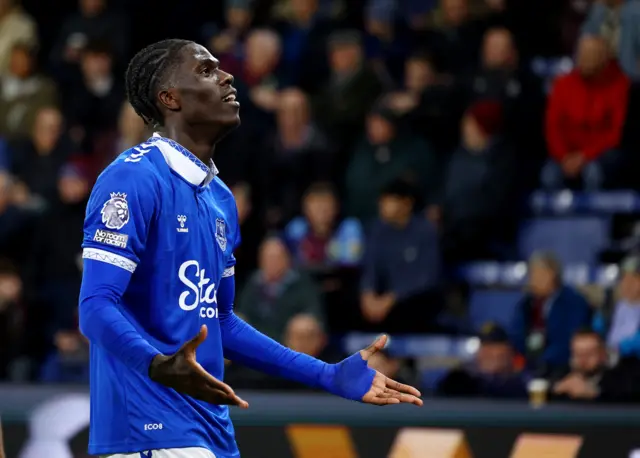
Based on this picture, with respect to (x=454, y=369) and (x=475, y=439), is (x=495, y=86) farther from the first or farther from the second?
(x=475, y=439)

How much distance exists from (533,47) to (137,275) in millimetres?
8300

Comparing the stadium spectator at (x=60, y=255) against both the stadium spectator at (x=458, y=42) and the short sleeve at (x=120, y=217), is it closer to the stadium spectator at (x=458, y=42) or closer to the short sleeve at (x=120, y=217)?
the stadium spectator at (x=458, y=42)

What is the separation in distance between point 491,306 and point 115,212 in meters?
6.86

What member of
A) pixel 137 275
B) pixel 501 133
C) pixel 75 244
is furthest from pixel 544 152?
pixel 137 275

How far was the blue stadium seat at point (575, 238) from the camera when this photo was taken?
10.3 metres

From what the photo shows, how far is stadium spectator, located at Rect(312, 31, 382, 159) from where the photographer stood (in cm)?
1115

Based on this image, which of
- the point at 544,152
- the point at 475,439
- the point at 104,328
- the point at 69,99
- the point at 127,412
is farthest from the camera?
the point at 69,99

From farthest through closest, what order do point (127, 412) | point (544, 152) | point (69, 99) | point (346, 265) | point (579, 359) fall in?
1. point (69, 99)
2. point (544, 152)
3. point (346, 265)
4. point (579, 359)
5. point (127, 412)

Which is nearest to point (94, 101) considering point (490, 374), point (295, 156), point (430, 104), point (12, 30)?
point (12, 30)

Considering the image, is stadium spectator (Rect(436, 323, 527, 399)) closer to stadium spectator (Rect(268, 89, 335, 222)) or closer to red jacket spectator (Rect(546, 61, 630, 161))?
red jacket spectator (Rect(546, 61, 630, 161))

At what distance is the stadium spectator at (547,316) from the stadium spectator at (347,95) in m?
2.33

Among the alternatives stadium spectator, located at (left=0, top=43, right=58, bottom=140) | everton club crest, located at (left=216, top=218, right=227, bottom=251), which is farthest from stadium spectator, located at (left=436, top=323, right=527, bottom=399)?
stadium spectator, located at (left=0, top=43, right=58, bottom=140)

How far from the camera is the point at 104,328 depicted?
357cm

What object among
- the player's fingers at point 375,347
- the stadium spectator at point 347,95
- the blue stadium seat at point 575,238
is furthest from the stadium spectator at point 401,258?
the player's fingers at point 375,347
